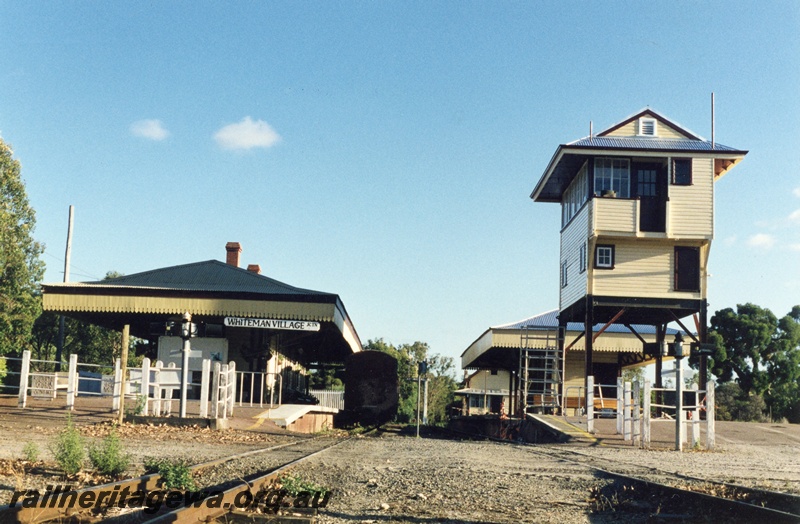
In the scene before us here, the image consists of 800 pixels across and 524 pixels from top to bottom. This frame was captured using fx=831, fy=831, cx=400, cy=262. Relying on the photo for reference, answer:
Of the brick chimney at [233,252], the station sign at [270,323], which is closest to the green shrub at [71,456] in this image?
the station sign at [270,323]

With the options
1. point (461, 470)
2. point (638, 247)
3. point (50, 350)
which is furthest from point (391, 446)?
point (50, 350)

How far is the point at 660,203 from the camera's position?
25422 mm

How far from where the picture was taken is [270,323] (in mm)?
25625

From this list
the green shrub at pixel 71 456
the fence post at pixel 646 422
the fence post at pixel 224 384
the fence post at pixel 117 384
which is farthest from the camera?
the fence post at pixel 224 384

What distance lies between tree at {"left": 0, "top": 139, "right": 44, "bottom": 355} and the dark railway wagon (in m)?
20.6

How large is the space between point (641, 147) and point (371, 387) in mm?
15462

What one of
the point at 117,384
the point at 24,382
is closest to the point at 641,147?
the point at 117,384

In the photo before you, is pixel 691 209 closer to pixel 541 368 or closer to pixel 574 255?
pixel 574 255

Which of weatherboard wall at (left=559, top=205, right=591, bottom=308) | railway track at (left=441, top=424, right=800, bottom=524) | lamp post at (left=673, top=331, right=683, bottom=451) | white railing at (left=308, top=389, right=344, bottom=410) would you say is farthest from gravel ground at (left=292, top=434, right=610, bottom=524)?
white railing at (left=308, top=389, right=344, bottom=410)

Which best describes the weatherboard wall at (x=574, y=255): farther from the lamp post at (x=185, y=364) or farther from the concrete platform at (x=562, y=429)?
the lamp post at (x=185, y=364)

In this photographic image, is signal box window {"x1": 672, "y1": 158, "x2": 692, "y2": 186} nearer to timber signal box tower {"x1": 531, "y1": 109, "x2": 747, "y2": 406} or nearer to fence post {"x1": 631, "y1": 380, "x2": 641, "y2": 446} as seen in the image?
timber signal box tower {"x1": 531, "y1": 109, "x2": 747, "y2": 406}

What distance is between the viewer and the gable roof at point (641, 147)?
25016 millimetres

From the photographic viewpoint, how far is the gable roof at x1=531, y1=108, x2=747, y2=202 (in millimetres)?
25016

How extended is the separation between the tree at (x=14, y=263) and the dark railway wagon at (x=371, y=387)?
20.6 metres
